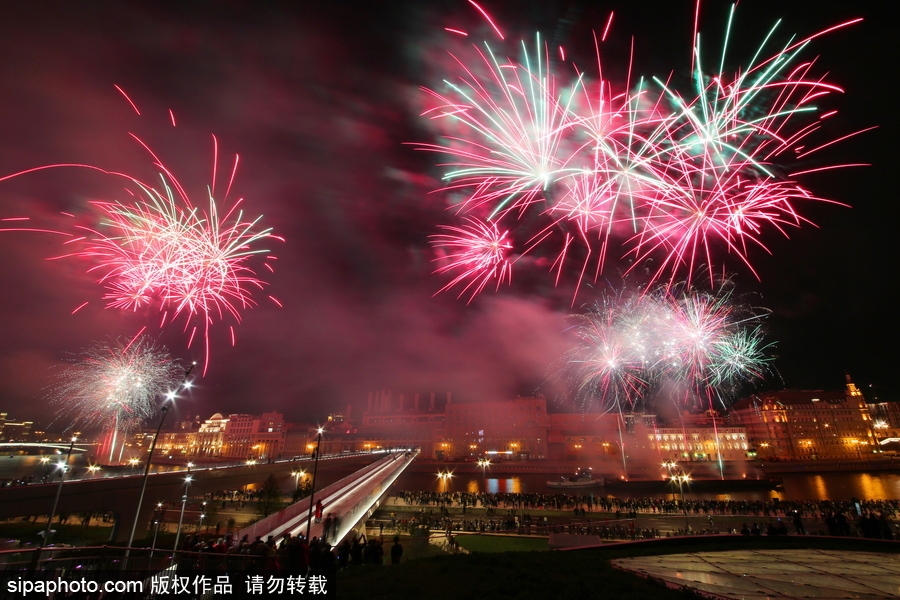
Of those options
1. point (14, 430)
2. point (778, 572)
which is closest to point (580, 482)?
point (778, 572)

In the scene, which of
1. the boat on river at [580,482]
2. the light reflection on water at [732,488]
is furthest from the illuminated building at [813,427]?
the boat on river at [580,482]

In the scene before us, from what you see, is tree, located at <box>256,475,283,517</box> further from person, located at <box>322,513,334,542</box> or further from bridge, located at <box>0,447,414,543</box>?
person, located at <box>322,513,334,542</box>

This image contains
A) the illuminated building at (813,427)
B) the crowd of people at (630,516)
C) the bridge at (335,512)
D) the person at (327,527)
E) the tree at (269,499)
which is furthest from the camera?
the illuminated building at (813,427)

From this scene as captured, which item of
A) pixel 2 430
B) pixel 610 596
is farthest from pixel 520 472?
pixel 2 430

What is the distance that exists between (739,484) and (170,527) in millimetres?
66311

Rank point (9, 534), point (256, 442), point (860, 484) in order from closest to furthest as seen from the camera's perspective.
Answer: point (9, 534) < point (860, 484) < point (256, 442)

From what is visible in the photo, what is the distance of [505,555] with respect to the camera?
38.8ft

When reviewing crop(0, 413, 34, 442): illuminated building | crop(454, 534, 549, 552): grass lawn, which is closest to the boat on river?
crop(454, 534, 549, 552): grass lawn

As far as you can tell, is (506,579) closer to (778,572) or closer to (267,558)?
(267,558)

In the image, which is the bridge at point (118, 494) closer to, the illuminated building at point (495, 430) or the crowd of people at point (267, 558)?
the crowd of people at point (267, 558)

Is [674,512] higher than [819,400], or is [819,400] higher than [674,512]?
[819,400]

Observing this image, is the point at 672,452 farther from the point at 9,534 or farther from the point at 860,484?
the point at 9,534

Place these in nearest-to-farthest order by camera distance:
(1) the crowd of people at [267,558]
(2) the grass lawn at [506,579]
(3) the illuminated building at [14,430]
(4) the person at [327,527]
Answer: (1) the crowd of people at [267,558]
(2) the grass lawn at [506,579]
(4) the person at [327,527]
(3) the illuminated building at [14,430]

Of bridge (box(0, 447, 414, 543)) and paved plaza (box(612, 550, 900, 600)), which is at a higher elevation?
bridge (box(0, 447, 414, 543))
